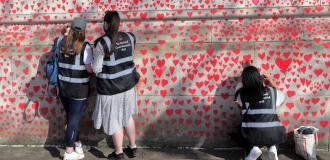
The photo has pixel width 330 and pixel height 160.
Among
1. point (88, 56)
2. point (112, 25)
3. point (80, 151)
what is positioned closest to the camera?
point (112, 25)

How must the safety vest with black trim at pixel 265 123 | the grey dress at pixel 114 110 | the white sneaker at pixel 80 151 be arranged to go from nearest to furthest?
1. the safety vest with black trim at pixel 265 123
2. the grey dress at pixel 114 110
3. the white sneaker at pixel 80 151

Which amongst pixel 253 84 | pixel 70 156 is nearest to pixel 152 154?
pixel 70 156

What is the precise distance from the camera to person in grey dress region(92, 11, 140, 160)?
14.6 ft

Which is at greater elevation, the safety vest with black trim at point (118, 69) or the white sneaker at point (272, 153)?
the safety vest with black trim at point (118, 69)

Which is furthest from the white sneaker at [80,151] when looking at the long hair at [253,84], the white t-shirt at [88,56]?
the long hair at [253,84]

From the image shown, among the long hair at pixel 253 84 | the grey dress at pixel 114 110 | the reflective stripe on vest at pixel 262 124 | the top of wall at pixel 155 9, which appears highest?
the top of wall at pixel 155 9

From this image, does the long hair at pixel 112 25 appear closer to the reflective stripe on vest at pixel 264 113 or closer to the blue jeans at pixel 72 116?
the blue jeans at pixel 72 116

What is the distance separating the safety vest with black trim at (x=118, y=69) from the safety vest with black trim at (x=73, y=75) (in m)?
0.20

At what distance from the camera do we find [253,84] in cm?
447

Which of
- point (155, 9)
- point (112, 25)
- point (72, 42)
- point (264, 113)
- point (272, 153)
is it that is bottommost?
point (272, 153)

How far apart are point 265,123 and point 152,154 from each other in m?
1.44

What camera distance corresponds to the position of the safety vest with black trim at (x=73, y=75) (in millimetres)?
4660

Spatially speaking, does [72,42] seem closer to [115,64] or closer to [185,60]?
[115,64]

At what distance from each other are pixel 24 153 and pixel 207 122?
7.70 ft
